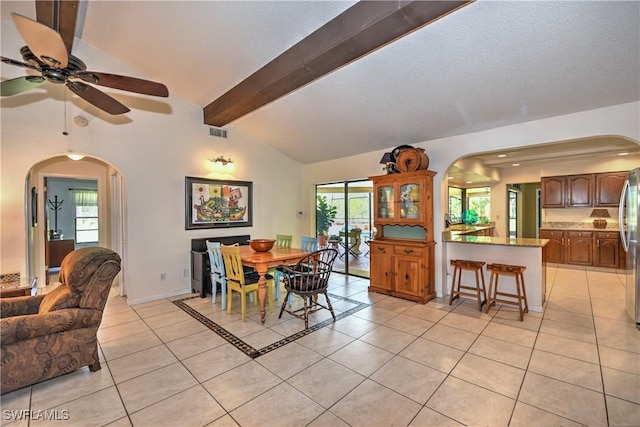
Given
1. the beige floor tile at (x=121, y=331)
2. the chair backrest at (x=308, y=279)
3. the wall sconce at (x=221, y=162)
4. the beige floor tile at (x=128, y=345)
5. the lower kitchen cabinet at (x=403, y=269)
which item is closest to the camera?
the beige floor tile at (x=128, y=345)

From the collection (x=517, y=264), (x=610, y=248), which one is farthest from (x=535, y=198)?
(x=517, y=264)

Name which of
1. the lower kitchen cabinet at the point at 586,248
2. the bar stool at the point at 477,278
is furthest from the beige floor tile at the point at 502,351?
the lower kitchen cabinet at the point at 586,248

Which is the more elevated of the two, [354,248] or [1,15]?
[1,15]

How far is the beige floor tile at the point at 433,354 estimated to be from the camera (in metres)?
2.53

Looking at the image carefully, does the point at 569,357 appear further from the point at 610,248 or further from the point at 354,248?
the point at 610,248

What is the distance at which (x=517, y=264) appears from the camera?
13.2 ft

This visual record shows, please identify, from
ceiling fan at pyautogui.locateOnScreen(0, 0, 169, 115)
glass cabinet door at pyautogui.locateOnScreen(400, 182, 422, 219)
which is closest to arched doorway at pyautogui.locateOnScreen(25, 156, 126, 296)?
ceiling fan at pyautogui.locateOnScreen(0, 0, 169, 115)

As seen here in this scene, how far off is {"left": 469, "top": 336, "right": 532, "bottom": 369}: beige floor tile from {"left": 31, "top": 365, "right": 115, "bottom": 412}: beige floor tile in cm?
333

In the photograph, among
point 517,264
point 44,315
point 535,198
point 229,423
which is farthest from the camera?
point 535,198

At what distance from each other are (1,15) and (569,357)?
7133mm

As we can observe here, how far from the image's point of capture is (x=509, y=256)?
410 cm

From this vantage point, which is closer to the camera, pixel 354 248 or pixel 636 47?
pixel 636 47

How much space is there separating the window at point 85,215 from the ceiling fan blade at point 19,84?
7231mm

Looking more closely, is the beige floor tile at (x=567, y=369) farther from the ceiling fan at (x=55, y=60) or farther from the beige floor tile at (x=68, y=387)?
the ceiling fan at (x=55, y=60)
